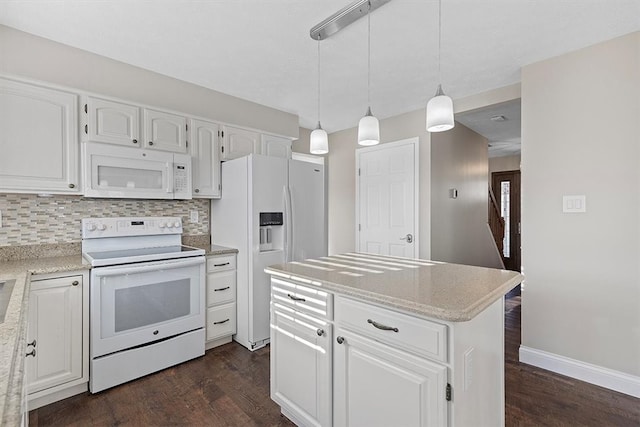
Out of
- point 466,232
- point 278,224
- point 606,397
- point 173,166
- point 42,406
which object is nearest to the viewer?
point 42,406

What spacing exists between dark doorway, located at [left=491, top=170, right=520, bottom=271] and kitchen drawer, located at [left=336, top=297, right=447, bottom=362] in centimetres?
596

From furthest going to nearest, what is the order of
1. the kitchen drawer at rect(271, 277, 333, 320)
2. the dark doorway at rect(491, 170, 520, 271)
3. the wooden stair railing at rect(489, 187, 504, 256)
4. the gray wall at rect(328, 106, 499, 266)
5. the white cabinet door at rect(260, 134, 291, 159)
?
the dark doorway at rect(491, 170, 520, 271)
the wooden stair railing at rect(489, 187, 504, 256)
the gray wall at rect(328, 106, 499, 266)
the white cabinet door at rect(260, 134, 291, 159)
the kitchen drawer at rect(271, 277, 333, 320)

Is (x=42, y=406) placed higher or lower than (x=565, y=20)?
lower

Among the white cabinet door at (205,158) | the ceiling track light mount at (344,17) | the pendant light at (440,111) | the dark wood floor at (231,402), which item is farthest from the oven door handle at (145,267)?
the pendant light at (440,111)

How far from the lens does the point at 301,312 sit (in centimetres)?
169

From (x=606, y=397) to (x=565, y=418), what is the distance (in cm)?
51

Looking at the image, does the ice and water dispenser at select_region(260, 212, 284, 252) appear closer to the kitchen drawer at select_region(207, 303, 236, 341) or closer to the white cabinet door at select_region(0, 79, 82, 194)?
the kitchen drawer at select_region(207, 303, 236, 341)

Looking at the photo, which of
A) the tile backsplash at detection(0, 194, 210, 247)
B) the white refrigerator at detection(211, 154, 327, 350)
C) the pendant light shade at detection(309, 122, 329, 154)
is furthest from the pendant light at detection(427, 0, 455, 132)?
the tile backsplash at detection(0, 194, 210, 247)

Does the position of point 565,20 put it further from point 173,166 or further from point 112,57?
point 112,57

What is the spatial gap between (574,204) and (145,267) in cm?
325

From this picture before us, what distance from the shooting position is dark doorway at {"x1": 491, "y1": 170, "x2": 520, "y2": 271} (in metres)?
6.21

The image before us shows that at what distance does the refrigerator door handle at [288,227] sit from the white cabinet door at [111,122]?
4.32 feet

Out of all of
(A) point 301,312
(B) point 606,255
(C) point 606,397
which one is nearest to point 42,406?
(A) point 301,312

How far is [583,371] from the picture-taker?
2.37 meters
